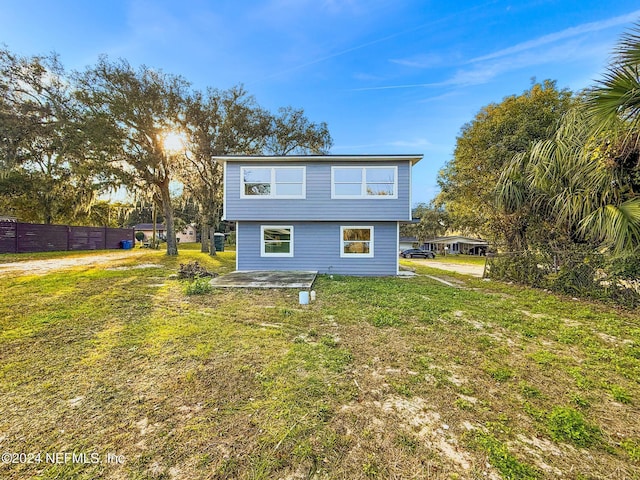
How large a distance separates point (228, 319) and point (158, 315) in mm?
1457

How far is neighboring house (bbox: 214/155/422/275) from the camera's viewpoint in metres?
10.2

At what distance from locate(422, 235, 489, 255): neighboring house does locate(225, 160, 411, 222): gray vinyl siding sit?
26403 millimetres

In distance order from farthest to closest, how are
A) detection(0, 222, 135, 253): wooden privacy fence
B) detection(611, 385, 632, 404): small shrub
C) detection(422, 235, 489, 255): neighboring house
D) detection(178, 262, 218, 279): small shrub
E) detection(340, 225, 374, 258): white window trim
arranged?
Result: 1. detection(422, 235, 489, 255): neighboring house
2. detection(0, 222, 135, 253): wooden privacy fence
3. detection(340, 225, 374, 258): white window trim
4. detection(178, 262, 218, 279): small shrub
5. detection(611, 385, 632, 404): small shrub

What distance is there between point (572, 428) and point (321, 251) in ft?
29.0

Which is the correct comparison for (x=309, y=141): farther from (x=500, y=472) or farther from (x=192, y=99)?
(x=500, y=472)

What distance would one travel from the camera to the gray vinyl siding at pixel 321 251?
10656 mm

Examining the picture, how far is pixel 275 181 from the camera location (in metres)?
10.5

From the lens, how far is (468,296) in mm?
7316

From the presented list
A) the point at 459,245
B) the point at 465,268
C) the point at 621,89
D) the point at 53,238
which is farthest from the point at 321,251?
the point at 459,245

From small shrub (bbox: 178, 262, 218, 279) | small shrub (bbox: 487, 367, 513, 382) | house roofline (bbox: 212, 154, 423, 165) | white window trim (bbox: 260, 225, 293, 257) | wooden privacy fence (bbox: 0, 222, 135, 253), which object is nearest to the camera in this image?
small shrub (bbox: 487, 367, 513, 382)

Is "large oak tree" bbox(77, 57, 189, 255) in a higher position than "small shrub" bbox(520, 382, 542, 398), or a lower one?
higher

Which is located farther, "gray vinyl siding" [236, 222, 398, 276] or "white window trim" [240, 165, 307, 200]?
"gray vinyl siding" [236, 222, 398, 276]

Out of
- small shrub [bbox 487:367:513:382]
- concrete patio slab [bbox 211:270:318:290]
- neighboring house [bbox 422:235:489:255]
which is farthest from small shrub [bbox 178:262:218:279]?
neighboring house [bbox 422:235:489:255]

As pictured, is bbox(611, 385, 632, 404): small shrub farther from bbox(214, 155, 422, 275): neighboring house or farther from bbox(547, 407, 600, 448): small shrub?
bbox(214, 155, 422, 275): neighboring house
